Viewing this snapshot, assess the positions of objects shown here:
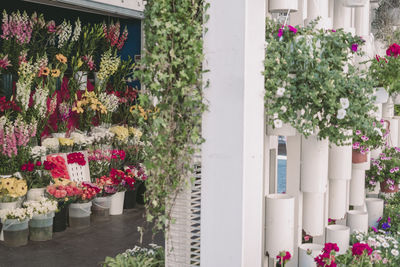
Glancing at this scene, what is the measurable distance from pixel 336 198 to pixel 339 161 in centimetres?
32

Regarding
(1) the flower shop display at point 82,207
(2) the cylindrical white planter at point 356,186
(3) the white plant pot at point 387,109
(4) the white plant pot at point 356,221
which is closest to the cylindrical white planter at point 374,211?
(2) the cylindrical white planter at point 356,186

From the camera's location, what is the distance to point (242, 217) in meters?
2.33

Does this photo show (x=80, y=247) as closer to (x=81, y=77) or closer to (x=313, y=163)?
(x=81, y=77)

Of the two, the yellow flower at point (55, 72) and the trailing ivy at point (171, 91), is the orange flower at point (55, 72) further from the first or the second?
the trailing ivy at point (171, 91)

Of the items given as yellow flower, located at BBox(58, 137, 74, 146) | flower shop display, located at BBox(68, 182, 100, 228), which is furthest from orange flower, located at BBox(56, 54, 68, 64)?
flower shop display, located at BBox(68, 182, 100, 228)

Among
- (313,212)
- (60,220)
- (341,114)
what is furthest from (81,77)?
(341,114)

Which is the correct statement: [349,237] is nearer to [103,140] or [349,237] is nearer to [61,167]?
[61,167]

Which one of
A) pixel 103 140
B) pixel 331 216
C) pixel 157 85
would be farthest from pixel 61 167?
pixel 157 85

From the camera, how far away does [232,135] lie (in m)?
2.34

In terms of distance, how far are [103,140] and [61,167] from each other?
1.02 meters

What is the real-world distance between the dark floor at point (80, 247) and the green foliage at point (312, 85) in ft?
7.16

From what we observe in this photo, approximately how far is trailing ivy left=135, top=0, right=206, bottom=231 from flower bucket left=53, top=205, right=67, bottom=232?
3.05 metres

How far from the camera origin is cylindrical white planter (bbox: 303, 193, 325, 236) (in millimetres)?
3107

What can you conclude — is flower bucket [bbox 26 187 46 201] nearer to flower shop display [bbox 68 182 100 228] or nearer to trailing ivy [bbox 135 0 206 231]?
flower shop display [bbox 68 182 100 228]
